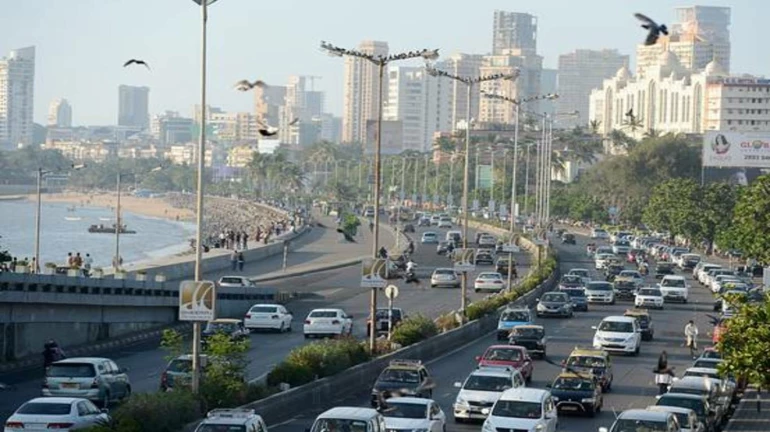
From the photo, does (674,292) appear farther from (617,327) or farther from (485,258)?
(485,258)

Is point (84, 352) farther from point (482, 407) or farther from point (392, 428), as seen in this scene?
point (392, 428)

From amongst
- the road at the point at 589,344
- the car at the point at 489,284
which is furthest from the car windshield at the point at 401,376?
the car at the point at 489,284

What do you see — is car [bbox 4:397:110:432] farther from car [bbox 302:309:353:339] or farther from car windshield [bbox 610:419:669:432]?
car [bbox 302:309:353:339]

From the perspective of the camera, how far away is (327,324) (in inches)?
2135

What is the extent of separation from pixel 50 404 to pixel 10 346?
18.2m

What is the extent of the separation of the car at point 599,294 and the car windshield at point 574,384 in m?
36.0

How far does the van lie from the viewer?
86.8ft

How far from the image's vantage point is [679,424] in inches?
1166

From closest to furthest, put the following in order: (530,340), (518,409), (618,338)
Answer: (518,409) < (530,340) < (618,338)

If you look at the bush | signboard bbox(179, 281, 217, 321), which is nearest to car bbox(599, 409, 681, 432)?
signboard bbox(179, 281, 217, 321)

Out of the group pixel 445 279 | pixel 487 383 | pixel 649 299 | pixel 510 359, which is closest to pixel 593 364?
pixel 510 359

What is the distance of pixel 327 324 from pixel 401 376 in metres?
18.4

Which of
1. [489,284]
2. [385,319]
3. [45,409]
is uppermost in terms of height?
[45,409]

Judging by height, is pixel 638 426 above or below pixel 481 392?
above
